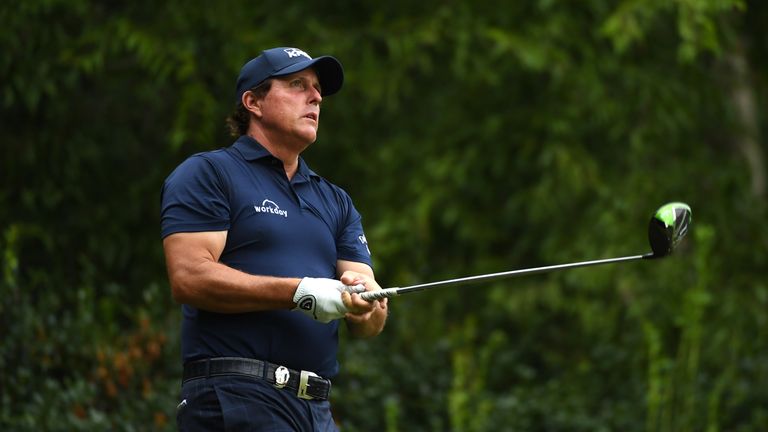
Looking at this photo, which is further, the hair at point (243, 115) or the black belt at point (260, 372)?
the hair at point (243, 115)

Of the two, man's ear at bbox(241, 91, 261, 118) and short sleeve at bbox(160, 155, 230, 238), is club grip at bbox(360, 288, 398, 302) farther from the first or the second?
man's ear at bbox(241, 91, 261, 118)

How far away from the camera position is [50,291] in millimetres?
8227

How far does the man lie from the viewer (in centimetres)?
412

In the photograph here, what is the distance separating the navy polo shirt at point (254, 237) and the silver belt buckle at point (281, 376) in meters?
0.03

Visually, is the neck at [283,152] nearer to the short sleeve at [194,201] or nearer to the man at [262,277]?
the man at [262,277]

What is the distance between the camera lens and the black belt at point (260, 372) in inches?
166

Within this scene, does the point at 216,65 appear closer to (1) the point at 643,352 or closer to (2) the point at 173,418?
(2) the point at 173,418

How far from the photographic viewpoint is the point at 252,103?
4.67 meters

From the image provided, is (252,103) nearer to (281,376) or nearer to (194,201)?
(194,201)

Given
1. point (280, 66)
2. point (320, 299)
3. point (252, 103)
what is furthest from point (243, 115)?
point (320, 299)

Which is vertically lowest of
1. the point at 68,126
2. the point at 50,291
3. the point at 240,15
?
the point at 50,291

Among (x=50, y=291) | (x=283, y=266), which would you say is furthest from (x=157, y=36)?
(x=283, y=266)

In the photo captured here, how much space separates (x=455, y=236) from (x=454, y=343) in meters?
1.60

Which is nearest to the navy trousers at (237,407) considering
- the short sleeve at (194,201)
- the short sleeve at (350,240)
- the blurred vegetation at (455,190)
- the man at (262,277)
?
the man at (262,277)
